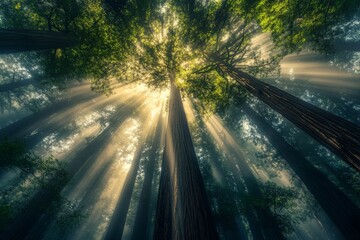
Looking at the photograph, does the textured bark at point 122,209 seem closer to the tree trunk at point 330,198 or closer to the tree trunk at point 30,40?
the tree trunk at point 330,198

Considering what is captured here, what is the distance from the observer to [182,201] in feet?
8.20

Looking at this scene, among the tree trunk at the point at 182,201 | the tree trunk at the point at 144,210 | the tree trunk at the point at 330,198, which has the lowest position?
the tree trunk at the point at 182,201

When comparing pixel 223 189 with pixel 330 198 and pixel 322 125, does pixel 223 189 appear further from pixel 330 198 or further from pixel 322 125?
pixel 322 125

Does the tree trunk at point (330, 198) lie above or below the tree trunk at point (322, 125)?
above

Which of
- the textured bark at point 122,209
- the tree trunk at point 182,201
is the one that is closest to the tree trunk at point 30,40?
the tree trunk at point 182,201

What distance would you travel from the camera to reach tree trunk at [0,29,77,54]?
5091 mm

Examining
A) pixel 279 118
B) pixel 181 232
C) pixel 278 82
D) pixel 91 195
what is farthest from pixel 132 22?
pixel 91 195

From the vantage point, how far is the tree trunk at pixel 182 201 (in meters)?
2.13

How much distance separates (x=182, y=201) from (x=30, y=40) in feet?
21.2

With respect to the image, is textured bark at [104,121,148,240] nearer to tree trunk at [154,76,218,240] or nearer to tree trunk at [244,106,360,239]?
tree trunk at [244,106,360,239]

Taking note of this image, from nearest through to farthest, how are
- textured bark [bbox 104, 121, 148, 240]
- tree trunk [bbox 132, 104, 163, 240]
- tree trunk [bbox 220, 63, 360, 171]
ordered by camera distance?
tree trunk [bbox 220, 63, 360, 171], tree trunk [bbox 132, 104, 163, 240], textured bark [bbox 104, 121, 148, 240]

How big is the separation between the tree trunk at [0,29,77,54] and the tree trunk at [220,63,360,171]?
6.68m

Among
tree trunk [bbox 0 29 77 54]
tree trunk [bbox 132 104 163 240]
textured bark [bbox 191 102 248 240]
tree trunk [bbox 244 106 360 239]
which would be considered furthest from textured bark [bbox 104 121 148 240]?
tree trunk [bbox 0 29 77 54]

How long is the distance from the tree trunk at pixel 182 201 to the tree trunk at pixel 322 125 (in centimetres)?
180
